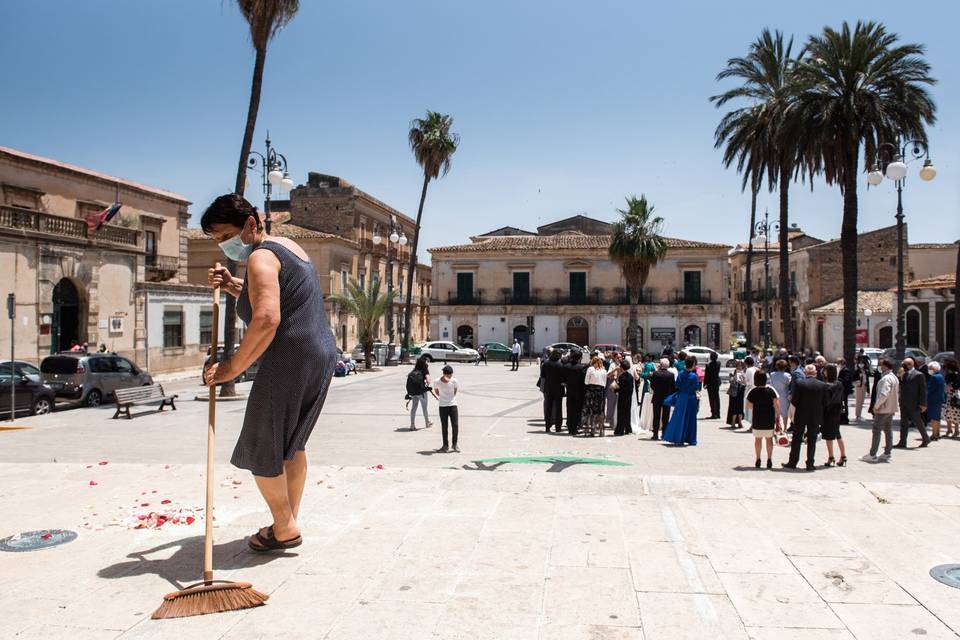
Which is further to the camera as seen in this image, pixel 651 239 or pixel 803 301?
pixel 803 301

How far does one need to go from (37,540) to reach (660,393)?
31.9 ft

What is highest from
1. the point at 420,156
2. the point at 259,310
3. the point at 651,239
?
the point at 420,156

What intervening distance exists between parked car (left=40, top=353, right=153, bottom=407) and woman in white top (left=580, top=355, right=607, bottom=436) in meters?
12.1

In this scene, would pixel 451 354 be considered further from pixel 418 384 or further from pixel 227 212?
pixel 227 212

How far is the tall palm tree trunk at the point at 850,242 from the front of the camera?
768 inches

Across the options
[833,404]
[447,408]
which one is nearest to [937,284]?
[833,404]

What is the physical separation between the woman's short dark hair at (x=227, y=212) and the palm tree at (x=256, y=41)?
13818 millimetres

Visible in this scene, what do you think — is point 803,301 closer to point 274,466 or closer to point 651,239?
point 651,239

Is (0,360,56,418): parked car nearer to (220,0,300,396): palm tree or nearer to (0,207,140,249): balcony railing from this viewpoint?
(220,0,300,396): palm tree

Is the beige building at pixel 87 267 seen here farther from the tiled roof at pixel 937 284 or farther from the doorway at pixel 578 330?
the tiled roof at pixel 937 284

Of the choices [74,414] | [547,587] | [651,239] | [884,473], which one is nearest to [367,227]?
[651,239]

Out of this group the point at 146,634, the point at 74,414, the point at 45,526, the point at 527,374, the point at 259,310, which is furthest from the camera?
the point at 527,374

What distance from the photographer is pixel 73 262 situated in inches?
973

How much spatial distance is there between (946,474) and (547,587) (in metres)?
7.29
